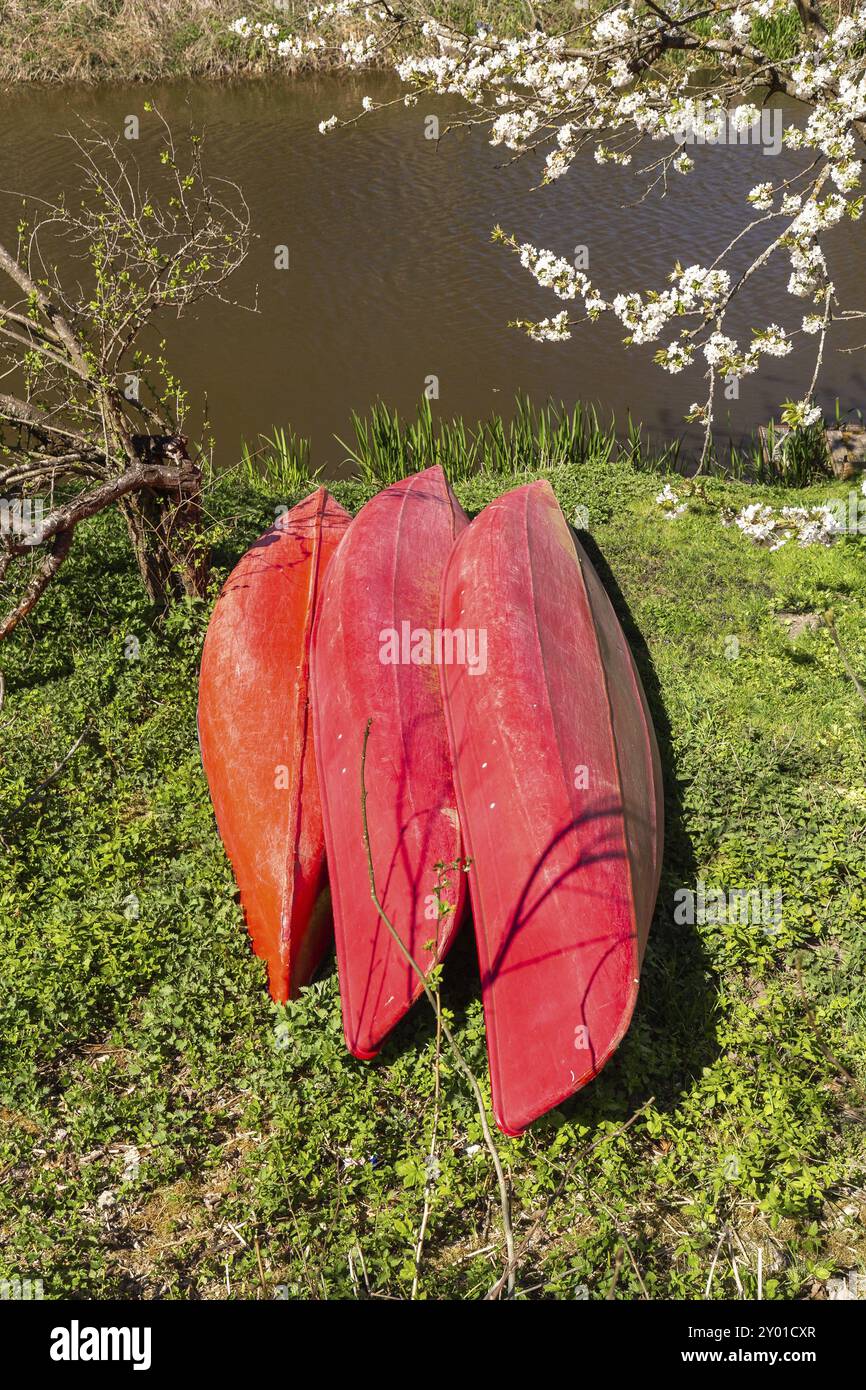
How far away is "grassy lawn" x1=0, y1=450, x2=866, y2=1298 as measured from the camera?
10.4ft

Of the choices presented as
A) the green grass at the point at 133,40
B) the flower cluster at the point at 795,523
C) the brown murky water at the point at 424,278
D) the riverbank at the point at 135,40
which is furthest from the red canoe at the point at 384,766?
the riverbank at the point at 135,40

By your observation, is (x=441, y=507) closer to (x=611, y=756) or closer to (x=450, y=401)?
(x=611, y=756)

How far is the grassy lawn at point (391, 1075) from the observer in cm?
317

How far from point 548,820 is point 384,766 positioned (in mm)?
753

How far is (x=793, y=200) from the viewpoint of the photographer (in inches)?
211

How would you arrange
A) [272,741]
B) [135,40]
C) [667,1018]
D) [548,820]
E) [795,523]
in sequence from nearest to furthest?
[548,820], [667,1018], [272,741], [795,523], [135,40]

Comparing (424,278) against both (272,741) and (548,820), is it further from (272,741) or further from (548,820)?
(548,820)

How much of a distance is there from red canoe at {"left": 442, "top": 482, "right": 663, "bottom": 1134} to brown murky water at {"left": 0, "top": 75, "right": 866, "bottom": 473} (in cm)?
495

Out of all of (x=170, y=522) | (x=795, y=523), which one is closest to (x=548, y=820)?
(x=795, y=523)

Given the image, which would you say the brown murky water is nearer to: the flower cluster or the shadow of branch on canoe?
the flower cluster

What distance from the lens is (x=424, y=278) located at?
11367mm

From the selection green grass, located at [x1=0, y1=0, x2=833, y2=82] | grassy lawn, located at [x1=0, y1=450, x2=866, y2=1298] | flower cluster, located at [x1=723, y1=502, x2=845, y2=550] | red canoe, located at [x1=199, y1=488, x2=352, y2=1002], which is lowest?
grassy lawn, located at [x1=0, y1=450, x2=866, y2=1298]

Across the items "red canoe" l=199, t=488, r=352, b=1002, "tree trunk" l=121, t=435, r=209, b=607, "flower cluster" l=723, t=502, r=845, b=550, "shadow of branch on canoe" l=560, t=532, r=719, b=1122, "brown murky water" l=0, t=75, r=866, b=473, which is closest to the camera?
"shadow of branch on canoe" l=560, t=532, r=719, b=1122

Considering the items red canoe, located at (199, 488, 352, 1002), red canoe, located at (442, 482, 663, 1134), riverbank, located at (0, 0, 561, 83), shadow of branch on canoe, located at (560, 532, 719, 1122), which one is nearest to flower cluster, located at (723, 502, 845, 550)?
red canoe, located at (442, 482, 663, 1134)
